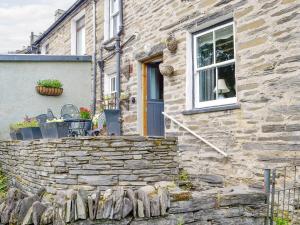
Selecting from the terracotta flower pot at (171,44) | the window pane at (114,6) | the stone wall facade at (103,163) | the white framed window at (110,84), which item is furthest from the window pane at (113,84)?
the stone wall facade at (103,163)

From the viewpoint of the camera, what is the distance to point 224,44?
20.7 ft

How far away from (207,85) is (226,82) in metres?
0.48

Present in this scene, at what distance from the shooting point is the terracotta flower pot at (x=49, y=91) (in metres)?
10.7

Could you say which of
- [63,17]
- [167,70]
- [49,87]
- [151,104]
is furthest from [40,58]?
[167,70]

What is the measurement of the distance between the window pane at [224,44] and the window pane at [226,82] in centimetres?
18

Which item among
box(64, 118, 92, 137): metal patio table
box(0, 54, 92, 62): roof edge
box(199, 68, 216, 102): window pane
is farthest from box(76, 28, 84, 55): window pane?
box(199, 68, 216, 102): window pane

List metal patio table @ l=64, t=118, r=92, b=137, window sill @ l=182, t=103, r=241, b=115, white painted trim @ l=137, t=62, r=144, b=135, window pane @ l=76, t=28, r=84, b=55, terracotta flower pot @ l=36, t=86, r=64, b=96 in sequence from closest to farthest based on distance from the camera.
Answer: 1. window sill @ l=182, t=103, r=241, b=115
2. metal patio table @ l=64, t=118, r=92, b=137
3. white painted trim @ l=137, t=62, r=144, b=135
4. terracotta flower pot @ l=36, t=86, r=64, b=96
5. window pane @ l=76, t=28, r=84, b=55

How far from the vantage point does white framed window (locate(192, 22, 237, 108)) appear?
617cm

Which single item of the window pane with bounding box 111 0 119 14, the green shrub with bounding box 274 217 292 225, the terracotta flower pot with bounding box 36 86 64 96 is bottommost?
the green shrub with bounding box 274 217 292 225

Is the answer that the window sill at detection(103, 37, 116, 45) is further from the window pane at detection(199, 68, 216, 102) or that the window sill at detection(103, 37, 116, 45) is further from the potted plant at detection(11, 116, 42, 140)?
the window pane at detection(199, 68, 216, 102)

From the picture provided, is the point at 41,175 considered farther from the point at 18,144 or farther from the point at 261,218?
the point at 261,218

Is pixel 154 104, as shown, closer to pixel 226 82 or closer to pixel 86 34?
pixel 226 82

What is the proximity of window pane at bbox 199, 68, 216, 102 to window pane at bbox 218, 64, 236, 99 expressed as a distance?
0.53 ft

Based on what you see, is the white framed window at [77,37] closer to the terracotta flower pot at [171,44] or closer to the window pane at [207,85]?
the terracotta flower pot at [171,44]
